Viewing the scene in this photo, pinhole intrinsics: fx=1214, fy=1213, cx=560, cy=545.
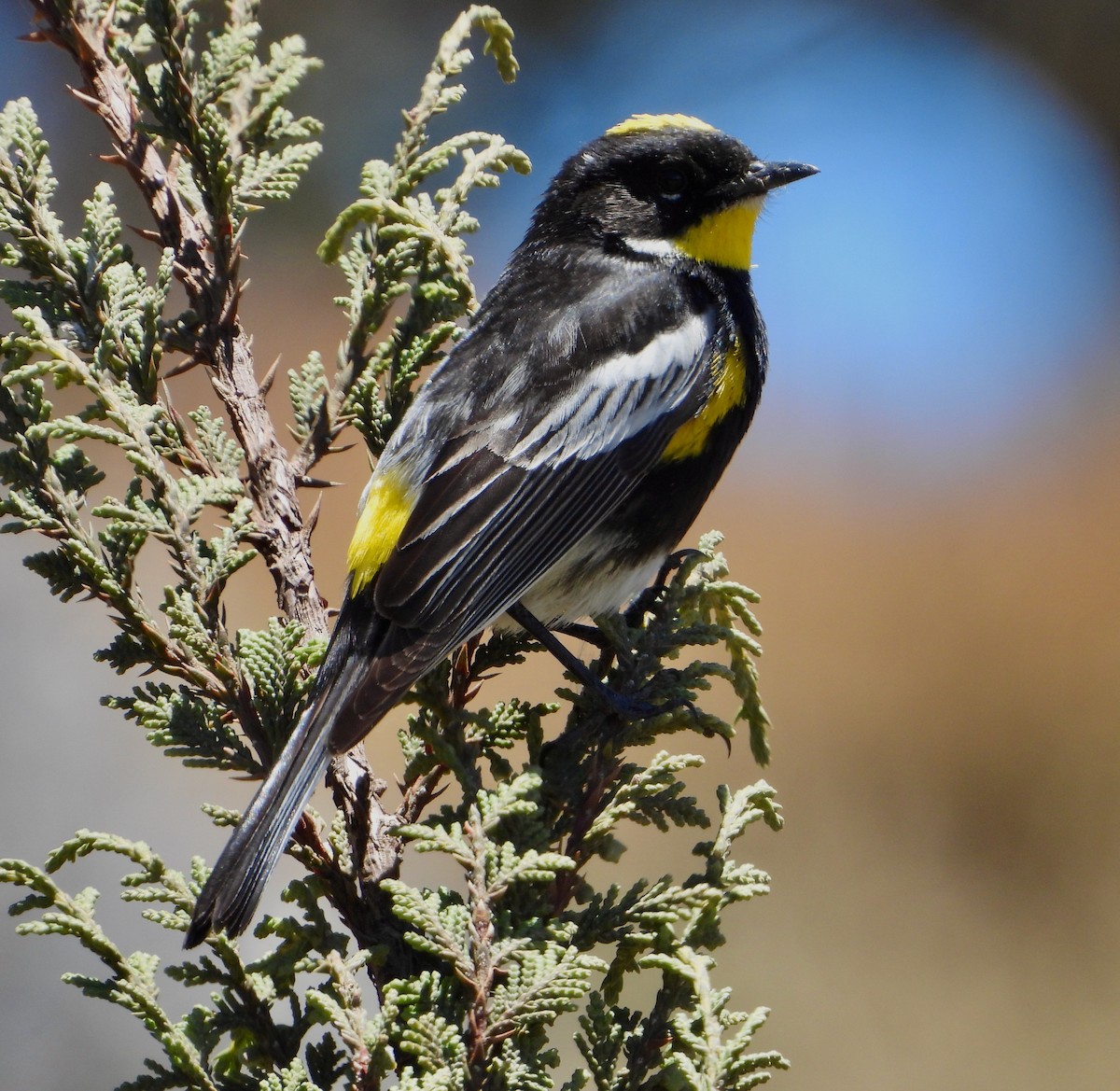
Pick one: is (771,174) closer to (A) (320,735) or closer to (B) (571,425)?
(B) (571,425)

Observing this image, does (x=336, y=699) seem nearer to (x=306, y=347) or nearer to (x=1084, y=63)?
(x=306, y=347)

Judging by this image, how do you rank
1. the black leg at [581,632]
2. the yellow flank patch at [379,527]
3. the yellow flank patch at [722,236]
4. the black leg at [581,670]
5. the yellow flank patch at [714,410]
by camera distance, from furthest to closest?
the yellow flank patch at [722,236], the black leg at [581,632], the yellow flank patch at [714,410], the yellow flank patch at [379,527], the black leg at [581,670]

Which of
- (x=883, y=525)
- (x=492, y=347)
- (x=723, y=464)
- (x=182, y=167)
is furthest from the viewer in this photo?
(x=883, y=525)

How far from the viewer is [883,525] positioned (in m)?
11.2

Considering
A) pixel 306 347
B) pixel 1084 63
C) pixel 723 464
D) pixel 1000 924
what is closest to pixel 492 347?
pixel 723 464

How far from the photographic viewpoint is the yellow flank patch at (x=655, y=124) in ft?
11.7

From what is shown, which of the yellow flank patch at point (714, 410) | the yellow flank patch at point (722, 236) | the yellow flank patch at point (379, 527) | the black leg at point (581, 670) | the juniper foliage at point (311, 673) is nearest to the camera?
the juniper foliage at point (311, 673)

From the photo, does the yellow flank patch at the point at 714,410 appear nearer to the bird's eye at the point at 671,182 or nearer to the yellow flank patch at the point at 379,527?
the bird's eye at the point at 671,182

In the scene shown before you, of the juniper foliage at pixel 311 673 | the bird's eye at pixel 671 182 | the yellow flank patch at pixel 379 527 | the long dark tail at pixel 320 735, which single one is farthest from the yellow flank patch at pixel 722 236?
the long dark tail at pixel 320 735

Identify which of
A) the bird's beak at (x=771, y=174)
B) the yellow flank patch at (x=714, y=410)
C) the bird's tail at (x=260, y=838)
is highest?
the bird's beak at (x=771, y=174)

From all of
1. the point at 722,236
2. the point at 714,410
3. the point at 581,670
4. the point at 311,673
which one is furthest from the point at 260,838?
the point at 722,236

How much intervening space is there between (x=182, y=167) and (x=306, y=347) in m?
11.3

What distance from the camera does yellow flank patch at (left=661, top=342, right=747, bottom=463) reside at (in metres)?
3.12

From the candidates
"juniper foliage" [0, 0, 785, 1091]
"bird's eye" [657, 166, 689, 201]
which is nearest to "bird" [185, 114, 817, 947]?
"bird's eye" [657, 166, 689, 201]
